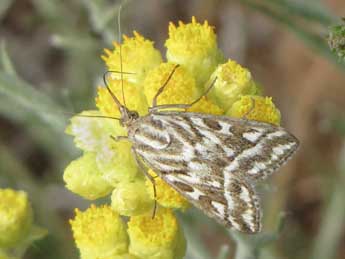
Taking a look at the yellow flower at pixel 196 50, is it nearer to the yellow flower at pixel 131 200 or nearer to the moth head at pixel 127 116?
the moth head at pixel 127 116

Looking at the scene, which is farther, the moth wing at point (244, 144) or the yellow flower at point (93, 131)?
the yellow flower at point (93, 131)

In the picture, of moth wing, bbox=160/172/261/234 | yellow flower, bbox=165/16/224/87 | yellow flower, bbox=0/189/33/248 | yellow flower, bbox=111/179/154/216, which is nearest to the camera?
moth wing, bbox=160/172/261/234

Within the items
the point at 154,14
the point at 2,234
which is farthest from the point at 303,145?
the point at 2,234

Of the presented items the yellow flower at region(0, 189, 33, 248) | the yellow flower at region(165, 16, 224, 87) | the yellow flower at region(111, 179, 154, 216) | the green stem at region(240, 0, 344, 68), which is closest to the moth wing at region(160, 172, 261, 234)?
the yellow flower at region(111, 179, 154, 216)

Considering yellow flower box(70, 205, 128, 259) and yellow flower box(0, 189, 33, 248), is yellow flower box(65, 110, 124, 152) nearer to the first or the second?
yellow flower box(70, 205, 128, 259)

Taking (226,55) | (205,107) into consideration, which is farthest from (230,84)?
(226,55)

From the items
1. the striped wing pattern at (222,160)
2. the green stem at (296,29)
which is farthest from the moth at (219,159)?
the green stem at (296,29)
